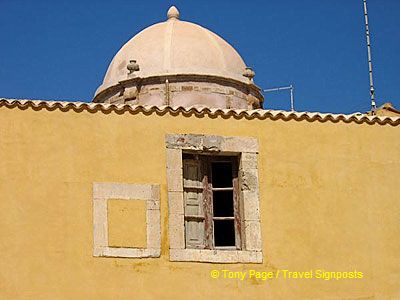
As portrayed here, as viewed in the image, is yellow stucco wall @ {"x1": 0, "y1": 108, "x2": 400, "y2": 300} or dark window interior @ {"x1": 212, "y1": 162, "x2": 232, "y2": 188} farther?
dark window interior @ {"x1": 212, "y1": 162, "x2": 232, "y2": 188}

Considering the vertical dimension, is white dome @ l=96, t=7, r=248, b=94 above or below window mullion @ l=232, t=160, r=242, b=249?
above

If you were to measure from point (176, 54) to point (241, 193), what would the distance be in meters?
5.57

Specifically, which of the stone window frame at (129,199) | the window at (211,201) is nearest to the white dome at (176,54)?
the window at (211,201)

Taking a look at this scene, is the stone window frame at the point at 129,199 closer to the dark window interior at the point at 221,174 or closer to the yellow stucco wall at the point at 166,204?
the yellow stucco wall at the point at 166,204

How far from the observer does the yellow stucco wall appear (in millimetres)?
12586

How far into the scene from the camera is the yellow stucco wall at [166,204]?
41.3 feet

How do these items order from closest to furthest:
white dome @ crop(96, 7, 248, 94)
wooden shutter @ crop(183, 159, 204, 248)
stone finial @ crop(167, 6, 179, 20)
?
wooden shutter @ crop(183, 159, 204, 248) → white dome @ crop(96, 7, 248, 94) → stone finial @ crop(167, 6, 179, 20)

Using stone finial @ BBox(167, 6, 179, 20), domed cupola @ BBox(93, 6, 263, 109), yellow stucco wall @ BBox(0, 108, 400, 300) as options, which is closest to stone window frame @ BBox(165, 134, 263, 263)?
yellow stucco wall @ BBox(0, 108, 400, 300)

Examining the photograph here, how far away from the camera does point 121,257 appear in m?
12.8

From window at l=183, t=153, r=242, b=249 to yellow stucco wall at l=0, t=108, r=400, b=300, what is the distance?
1.28ft

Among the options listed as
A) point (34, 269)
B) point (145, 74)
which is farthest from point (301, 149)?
point (145, 74)

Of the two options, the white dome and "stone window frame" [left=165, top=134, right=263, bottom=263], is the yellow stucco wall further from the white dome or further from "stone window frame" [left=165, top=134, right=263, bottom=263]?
the white dome

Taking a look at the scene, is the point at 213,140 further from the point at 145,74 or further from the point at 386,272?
the point at 145,74

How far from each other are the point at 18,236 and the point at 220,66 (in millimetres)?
7058
